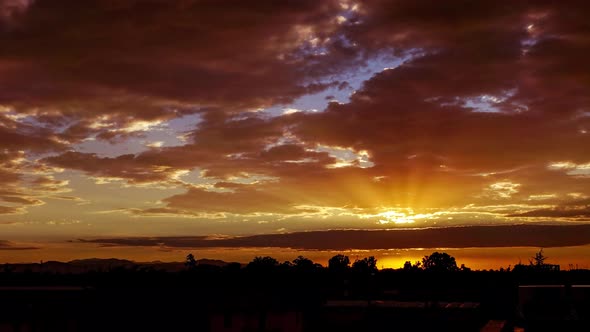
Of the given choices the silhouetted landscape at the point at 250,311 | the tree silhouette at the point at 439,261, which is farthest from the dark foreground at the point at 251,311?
the tree silhouette at the point at 439,261

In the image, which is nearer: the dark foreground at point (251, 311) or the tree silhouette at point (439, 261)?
the dark foreground at point (251, 311)

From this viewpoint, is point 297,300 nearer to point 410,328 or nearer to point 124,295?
point 410,328

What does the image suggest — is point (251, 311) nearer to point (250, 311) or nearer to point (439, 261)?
point (250, 311)

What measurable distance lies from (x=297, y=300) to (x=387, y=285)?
128ft

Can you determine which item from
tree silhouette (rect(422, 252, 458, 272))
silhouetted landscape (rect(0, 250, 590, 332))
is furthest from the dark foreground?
tree silhouette (rect(422, 252, 458, 272))

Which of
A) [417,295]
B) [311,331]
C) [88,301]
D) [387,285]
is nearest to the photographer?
[88,301]

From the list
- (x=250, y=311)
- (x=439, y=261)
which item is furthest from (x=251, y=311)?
(x=439, y=261)

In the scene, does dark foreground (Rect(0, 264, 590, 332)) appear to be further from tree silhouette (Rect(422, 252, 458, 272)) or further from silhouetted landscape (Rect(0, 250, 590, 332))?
tree silhouette (Rect(422, 252, 458, 272))

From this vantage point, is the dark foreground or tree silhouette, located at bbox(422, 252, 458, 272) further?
tree silhouette, located at bbox(422, 252, 458, 272)

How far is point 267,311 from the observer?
37.3 metres

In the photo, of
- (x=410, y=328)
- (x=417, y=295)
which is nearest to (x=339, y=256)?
(x=417, y=295)

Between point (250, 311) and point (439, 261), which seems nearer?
point (250, 311)

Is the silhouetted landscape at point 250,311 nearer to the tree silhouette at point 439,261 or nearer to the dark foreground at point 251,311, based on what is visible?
the dark foreground at point 251,311

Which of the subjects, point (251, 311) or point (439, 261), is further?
point (439, 261)
